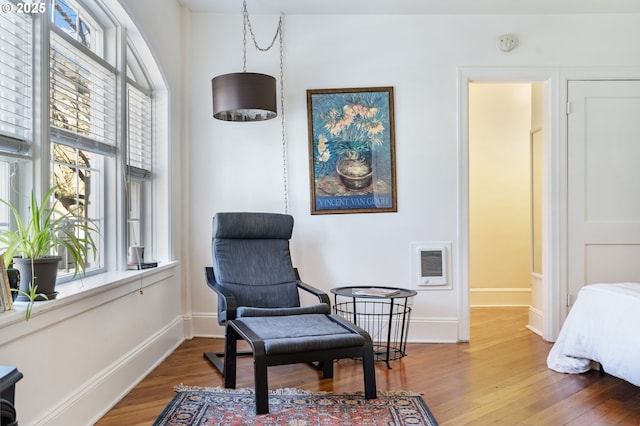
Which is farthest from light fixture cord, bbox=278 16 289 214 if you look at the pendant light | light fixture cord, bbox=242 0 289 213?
the pendant light

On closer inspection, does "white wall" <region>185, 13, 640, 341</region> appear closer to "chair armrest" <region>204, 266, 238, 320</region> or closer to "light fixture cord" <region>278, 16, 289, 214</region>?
"light fixture cord" <region>278, 16, 289, 214</region>

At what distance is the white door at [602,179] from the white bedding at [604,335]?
0.87 metres

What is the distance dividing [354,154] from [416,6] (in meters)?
1.21

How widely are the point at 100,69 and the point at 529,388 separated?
3.02 m

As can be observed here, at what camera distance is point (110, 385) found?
7.66 feet

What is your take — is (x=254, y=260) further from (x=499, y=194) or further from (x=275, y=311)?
(x=499, y=194)

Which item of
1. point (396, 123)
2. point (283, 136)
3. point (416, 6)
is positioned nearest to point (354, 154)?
point (396, 123)

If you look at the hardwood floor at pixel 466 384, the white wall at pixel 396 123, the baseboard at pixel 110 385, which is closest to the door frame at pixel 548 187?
the white wall at pixel 396 123

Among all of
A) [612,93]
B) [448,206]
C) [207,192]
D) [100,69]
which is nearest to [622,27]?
[612,93]

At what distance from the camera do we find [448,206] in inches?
143

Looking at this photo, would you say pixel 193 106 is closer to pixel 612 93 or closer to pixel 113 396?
pixel 113 396

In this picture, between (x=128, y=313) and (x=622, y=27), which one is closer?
(x=128, y=313)

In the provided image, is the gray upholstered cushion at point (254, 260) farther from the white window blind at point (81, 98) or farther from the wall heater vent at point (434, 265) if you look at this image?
the wall heater vent at point (434, 265)

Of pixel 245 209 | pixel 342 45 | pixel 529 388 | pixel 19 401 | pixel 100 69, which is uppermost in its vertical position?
pixel 342 45
